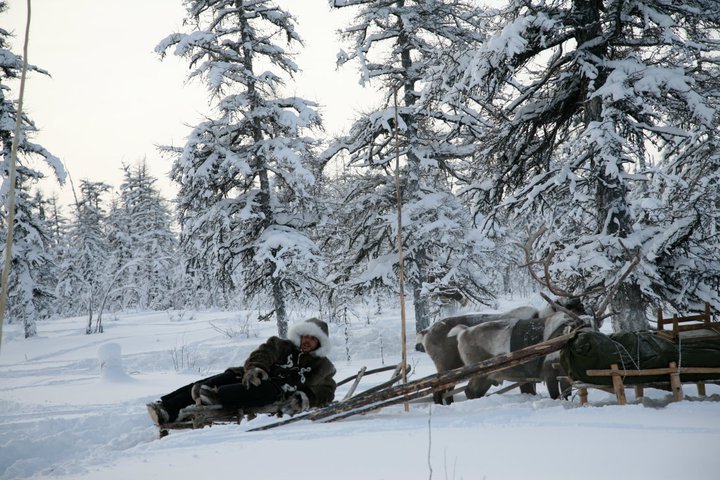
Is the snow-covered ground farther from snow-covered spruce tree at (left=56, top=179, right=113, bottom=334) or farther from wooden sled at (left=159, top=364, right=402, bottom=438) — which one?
snow-covered spruce tree at (left=56, top=179, right=113, bottom=334)

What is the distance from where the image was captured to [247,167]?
42.3 ft

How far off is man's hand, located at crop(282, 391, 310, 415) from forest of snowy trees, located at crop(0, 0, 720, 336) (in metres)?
4.36

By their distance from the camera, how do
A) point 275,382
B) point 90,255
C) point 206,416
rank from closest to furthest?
point 206,416
point 275,382
point 90,255

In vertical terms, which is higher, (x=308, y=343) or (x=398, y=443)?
(x=308, y=343)

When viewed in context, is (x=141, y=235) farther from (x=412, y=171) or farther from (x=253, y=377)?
(x=253, y=377)

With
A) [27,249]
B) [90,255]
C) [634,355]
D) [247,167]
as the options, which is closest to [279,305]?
[247,167]

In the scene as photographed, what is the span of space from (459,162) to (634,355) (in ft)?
35.0

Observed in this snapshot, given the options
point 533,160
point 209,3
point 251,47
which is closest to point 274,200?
point 251,47

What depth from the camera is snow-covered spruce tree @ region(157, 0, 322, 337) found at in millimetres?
13023

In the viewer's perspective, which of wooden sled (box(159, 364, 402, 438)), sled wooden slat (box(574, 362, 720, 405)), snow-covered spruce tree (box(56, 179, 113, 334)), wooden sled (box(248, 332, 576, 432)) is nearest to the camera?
sled wooden slat (box(574, 362, 720, 405))

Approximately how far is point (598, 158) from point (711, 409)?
3.90 metres

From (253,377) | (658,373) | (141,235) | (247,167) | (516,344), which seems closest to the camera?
(658,373)

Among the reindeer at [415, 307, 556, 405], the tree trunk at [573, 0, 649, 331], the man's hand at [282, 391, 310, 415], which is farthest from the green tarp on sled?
the man's hand at [282, 391, 310, 415]

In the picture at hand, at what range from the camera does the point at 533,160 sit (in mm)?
9188
